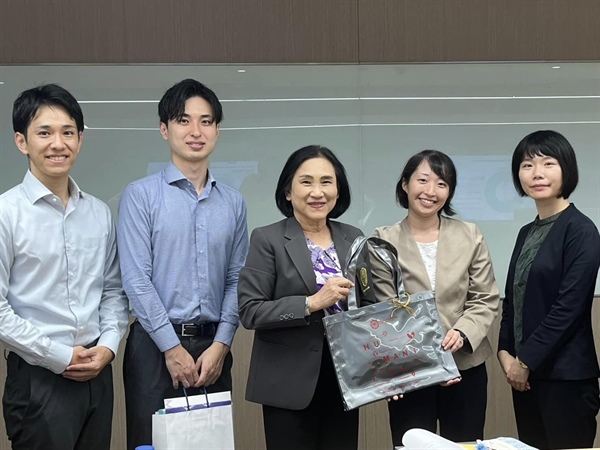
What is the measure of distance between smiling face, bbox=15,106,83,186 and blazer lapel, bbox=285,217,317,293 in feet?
2.73

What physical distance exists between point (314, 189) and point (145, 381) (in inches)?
37.1

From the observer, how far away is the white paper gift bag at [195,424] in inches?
98.1

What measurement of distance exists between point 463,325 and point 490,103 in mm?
1888

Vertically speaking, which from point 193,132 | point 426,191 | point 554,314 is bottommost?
point 554,314

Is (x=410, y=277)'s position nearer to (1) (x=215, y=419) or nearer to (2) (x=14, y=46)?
(1) (x=215, y=419)

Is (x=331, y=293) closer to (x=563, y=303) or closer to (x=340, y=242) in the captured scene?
(x=340, y=242)

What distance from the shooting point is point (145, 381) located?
118 inches

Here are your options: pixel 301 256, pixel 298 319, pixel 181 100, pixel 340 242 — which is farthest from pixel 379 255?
pixel 181 100

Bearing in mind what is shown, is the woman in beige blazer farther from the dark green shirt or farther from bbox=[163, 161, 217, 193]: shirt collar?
bbox=[163, 161, 217, 193]: shirt collar

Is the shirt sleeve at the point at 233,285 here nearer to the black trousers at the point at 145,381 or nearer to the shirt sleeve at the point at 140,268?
the black trousers at the point at 145,381

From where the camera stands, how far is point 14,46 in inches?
169

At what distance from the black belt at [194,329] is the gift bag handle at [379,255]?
585 millimetres

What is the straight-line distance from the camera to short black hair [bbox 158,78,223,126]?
3094 millimetres

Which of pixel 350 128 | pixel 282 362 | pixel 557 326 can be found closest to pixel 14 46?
pixel 350 128
